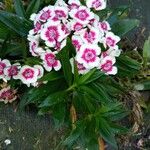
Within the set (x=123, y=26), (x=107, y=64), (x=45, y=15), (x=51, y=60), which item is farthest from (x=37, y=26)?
(x=123, y=26)

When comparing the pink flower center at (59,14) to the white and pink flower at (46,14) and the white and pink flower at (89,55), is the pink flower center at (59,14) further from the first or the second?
the white and pink flower at (89,55)

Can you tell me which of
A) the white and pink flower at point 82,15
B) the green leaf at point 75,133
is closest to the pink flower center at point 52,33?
the white and pink flower at point 82,15

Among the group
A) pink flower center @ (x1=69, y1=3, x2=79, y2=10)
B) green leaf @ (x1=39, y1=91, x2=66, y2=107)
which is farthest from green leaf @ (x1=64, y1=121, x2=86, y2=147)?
pink flower center @ (x1=69, y1=3, x2=79, y2=10)

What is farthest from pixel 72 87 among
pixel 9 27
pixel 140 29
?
pixel 140 29

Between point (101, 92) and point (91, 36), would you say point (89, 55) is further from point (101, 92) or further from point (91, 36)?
point (101, 92)

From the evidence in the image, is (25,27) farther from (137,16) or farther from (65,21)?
(137,16)

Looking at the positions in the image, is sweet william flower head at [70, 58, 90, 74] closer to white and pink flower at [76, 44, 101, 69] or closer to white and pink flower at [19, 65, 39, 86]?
white and pink flower at [76, 44, 101, 69]

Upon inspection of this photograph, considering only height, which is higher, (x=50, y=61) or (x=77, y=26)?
(x=77, y=26)

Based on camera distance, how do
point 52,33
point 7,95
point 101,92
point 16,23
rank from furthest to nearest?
point 7,95, point 16,23, point 101,92, point 52,33
